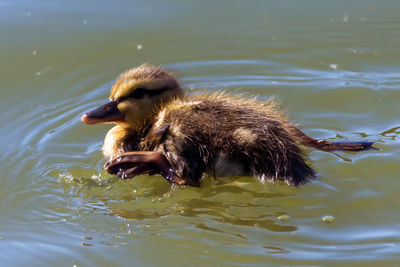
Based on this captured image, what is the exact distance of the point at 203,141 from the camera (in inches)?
158

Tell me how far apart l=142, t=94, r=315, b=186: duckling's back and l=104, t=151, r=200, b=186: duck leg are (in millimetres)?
43

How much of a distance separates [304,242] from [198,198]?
32.7 inches

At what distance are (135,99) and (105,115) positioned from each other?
0.77 feet

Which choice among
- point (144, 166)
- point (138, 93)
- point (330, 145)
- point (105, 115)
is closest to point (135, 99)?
point (138, 93)

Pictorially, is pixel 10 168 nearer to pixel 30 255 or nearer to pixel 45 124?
pixel 45 124

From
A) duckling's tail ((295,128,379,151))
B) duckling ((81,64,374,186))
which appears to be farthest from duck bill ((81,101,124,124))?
duckling's tail ((295,128,379,151))

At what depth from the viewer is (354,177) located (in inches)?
168

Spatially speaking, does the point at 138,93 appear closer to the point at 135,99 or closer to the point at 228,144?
the point at 135,99

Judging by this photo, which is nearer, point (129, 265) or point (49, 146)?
point (129, 265)

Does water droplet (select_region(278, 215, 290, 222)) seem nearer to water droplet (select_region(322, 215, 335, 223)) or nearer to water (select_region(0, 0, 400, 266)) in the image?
water (select_region(0, 0, 400, 266))

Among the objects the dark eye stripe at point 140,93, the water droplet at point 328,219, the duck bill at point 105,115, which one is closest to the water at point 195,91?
the water droplet at point 328,219

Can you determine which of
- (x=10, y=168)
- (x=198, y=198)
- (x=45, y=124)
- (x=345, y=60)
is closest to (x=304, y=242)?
(x=198, y=198)

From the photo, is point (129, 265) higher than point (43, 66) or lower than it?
lower

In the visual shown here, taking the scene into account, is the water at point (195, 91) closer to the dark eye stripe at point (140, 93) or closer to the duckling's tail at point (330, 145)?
the duckling's tail at point (330, 145)
